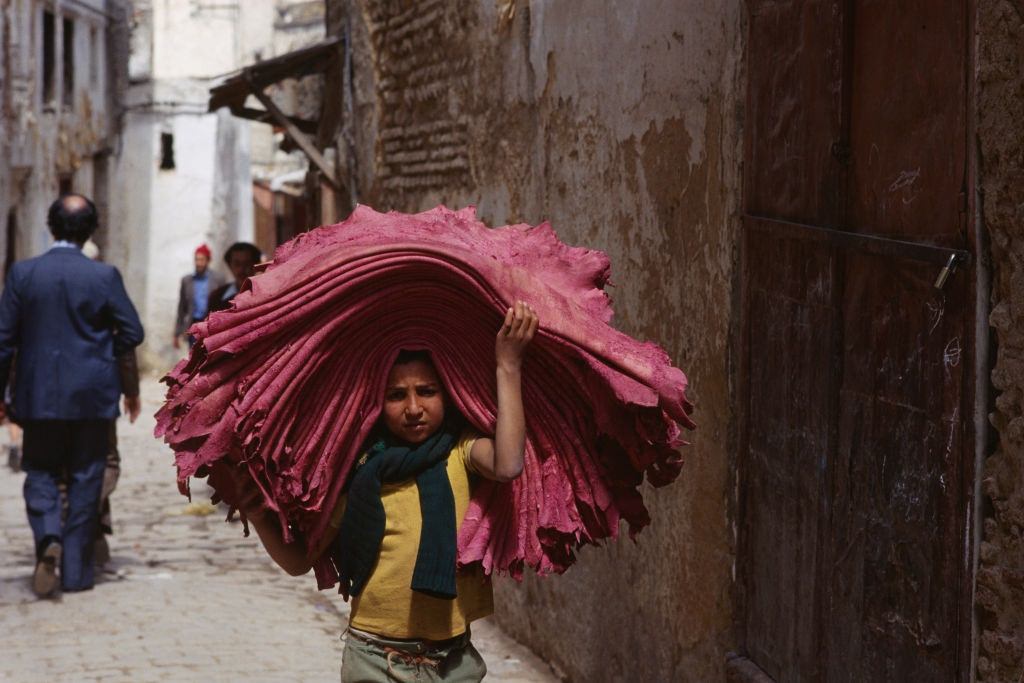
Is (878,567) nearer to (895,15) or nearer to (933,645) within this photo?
(933,645)

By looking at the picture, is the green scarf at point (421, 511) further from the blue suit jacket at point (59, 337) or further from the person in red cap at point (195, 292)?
the person in red cap at point (195, 292)

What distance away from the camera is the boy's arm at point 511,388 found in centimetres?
338

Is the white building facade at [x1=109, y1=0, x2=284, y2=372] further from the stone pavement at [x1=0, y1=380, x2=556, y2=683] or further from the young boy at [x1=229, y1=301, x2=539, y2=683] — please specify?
the young boy at [x1=229, y1=301, x2=539, y2=683]

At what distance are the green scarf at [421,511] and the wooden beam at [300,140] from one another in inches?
357

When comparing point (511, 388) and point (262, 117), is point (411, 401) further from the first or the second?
point (262, 117)

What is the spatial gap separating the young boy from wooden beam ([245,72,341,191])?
29.7ft

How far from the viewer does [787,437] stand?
4.36m

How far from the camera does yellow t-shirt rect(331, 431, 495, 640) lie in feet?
11.7

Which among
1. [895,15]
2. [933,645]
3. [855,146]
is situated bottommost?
[933,645]

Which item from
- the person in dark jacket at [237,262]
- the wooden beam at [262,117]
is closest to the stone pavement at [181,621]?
the person in dark jacket at [237,262]

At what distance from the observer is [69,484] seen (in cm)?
811

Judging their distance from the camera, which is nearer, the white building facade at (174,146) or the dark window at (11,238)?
the dark window at (11,238)

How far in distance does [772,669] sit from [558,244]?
1.49m

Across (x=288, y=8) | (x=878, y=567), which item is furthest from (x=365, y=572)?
(x=288, y=8)
